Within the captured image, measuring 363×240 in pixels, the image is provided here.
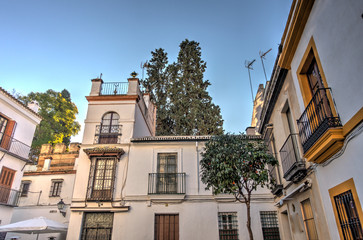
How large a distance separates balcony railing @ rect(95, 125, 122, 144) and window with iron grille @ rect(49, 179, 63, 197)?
6.85 m

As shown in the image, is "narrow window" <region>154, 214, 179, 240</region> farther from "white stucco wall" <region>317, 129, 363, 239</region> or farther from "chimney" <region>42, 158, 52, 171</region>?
"chimney" <region>42, 158, 52, 171</region>

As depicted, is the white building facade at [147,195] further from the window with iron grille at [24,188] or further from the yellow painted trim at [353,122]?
the yellow painted trim at [353,122]

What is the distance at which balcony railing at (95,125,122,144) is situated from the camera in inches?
545

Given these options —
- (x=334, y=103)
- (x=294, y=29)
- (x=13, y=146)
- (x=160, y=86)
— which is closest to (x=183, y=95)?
(x=160, y=86)

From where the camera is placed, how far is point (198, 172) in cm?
1283

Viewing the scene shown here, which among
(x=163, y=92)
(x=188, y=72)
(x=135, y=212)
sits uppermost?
(x=188, y=72)

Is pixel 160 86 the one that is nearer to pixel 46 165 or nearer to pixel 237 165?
pixel 46 165

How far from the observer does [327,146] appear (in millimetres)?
5141

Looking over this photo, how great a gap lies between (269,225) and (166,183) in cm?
525

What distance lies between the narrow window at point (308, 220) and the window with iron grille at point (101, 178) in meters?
8.53

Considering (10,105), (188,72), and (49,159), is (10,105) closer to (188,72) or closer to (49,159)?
A: (49,159)

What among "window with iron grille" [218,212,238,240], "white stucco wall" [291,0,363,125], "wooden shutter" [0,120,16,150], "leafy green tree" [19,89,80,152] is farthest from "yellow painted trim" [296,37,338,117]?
"leafy green tree" [19,89,80,152]

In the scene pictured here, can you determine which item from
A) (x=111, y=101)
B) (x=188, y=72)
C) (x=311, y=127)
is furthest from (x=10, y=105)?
(x=188, y=72)

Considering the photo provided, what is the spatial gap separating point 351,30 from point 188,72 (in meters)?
22.6
